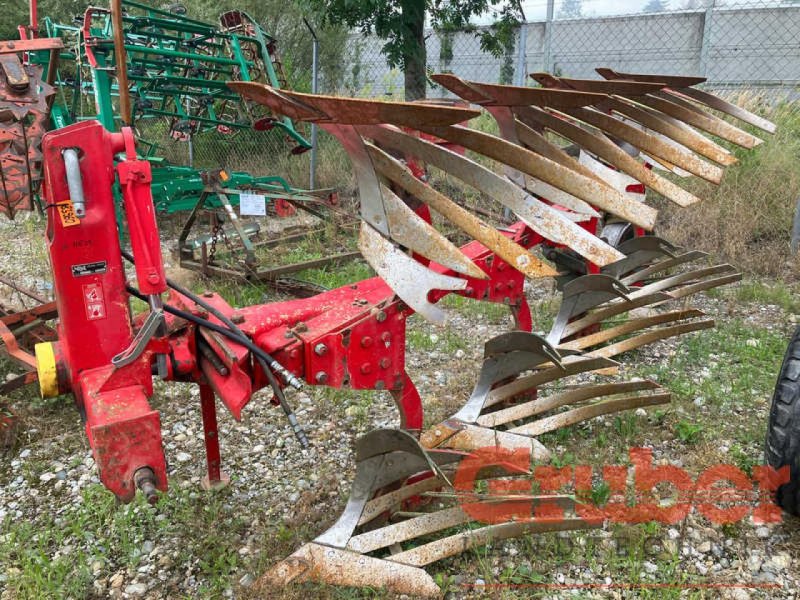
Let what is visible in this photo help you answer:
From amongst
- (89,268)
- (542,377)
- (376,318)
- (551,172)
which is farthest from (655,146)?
(89,268)

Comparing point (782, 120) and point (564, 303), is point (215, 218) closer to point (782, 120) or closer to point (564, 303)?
point (564, 303)

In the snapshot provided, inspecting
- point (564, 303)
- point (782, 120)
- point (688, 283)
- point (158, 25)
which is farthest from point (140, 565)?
point (782, 120)

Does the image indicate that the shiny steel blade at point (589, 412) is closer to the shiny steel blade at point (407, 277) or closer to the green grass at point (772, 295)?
the shiny steel blade at point (407, 277)

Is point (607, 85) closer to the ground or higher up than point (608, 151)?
higher up

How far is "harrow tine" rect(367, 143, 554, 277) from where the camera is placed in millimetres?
1799

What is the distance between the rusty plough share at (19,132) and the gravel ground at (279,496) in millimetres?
1362

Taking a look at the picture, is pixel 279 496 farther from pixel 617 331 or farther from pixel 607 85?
Result: pixel 607 85

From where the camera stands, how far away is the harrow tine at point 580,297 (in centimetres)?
356

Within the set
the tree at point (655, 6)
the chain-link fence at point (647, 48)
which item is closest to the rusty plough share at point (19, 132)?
the chain-link fence at point (647, 48)

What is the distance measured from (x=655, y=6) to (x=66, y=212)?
9296 mm

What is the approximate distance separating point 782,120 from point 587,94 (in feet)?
19.6

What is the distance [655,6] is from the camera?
348 inches

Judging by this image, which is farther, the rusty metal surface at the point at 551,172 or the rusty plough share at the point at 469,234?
the rusty metal surface at the point at 551,172

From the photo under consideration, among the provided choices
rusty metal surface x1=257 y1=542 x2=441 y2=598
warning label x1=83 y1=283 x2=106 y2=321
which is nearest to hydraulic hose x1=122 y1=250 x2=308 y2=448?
warning label x1=83 y1=283 x2=106 y2=321
